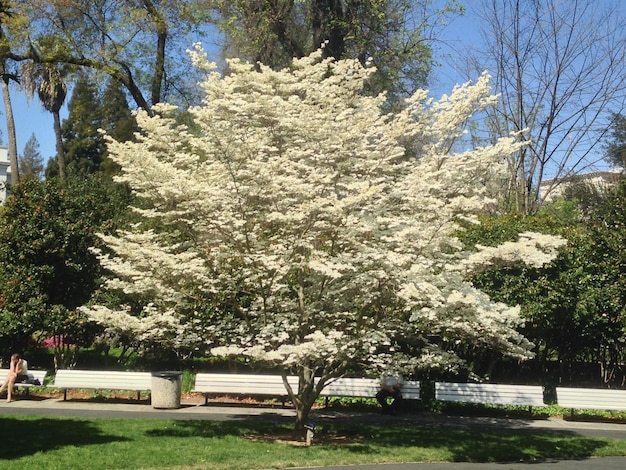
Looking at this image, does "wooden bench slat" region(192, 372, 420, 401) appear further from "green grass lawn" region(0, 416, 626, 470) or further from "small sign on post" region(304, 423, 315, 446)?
"small sign on post" region(304, 423, 315, 446)

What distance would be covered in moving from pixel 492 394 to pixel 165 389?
738cm

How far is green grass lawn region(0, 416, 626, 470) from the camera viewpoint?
8.59 metres

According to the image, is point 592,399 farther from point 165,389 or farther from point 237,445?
point 165,389

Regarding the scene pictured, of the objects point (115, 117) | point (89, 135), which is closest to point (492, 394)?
point (115, 117)

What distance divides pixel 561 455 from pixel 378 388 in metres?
5.39

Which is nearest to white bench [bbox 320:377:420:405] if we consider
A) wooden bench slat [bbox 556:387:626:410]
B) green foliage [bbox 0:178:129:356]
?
wooden bench slat [bbox 556:387:626:410]

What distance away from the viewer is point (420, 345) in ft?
43.2

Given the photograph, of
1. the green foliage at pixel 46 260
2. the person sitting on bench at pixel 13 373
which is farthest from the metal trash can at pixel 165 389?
the green foliage at pixel 46 260

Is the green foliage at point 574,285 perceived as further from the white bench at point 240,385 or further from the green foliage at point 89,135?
the green foliage at point 89,135

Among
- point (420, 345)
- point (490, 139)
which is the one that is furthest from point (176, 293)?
point (490, 139)

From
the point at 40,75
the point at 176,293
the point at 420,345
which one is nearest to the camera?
the point at 176,293

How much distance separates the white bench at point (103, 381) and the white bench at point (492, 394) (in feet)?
22.8

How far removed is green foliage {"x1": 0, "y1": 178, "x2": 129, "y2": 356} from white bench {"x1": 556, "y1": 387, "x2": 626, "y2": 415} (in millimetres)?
11847

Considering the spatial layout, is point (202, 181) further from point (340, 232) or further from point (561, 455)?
point (561, 455)
